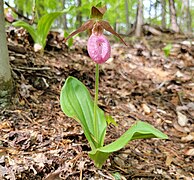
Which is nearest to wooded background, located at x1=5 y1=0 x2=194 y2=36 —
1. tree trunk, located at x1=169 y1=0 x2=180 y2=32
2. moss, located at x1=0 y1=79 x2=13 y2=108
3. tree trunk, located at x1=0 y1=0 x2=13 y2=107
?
tree trunk, located at x1=169 y1=0 x2=180 y2=32

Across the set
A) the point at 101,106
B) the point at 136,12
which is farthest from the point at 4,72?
the point at 136,12

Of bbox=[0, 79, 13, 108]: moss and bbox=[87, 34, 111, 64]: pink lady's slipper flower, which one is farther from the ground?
bbox=[87, 34, 111, 64]: pink lady's slipper flower

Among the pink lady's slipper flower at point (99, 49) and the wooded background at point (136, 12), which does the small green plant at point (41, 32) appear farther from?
the pink lady's slipper flower at point (99, 49)

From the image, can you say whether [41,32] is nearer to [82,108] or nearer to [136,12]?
[82,108]

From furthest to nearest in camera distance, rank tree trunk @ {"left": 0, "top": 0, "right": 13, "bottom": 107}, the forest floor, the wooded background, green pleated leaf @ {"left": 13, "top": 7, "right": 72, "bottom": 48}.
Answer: green pleated leaf @ {"left": 13, "top": 7, "right": 72, "bottom": 48} → the wooded background → tree trunk @ {"left": 0, "top": 0, "right": 13, "bottom": 107} → the forest floor

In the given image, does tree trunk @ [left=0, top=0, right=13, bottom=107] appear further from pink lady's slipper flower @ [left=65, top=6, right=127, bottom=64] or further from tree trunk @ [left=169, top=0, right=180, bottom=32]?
tree trunk @ [left=169, top=0, right=180, bottom=32]

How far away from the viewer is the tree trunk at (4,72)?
1.42m

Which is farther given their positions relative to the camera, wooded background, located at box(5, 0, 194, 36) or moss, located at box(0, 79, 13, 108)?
wooded background, located at box(5, 0, 194, 36)

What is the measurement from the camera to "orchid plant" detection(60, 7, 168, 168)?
3.63 ft

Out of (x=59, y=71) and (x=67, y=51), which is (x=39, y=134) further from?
(x=67, y=51)

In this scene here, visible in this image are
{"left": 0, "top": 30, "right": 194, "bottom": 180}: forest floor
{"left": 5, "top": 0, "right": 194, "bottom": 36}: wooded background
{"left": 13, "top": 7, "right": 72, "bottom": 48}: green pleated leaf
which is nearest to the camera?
{"left": 0, "top": 30, "right": 194, "bottom": 180}: forest floor

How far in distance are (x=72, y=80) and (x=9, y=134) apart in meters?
0.43

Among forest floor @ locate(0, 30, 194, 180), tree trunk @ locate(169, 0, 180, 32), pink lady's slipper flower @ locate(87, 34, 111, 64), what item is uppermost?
tree trunk @ locate(169, 0, 180, 32)

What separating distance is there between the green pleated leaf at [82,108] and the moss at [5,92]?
391 mm
